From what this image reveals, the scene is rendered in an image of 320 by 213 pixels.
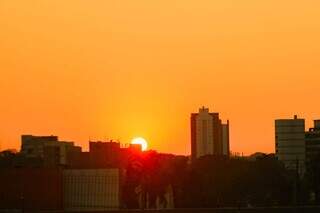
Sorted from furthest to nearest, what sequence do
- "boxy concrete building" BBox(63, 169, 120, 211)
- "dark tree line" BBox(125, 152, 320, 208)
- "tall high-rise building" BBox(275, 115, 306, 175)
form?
"tall high-rise building" BBox(275, 115, 306, 175), "boxy concrete building" BBox(63, 169, 120, 211), "dark tree line" BBox(125, 152, 320, 208)

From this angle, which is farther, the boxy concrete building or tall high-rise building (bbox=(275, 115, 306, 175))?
tall high-rise building (bbox=(275, 115, 306, 175))

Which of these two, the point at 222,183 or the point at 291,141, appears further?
the point at 291,141

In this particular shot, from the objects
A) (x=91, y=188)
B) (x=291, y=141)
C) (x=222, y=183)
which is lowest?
(x=91, y=188)

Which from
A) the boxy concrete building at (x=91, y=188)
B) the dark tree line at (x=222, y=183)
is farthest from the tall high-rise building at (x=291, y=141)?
the boxy concrete building at (x=91, y=188)

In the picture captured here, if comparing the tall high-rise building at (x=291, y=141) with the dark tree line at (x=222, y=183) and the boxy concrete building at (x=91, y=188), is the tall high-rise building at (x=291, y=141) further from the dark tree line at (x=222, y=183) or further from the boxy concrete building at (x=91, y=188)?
the boxy concrete building at (x=91, y=188)

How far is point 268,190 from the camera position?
401 feet

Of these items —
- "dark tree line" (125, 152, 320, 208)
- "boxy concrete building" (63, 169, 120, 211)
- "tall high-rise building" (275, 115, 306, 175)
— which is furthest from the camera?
"tall high-rise building" (275, 115, 306, 175)

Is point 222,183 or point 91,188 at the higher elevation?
point 222,183

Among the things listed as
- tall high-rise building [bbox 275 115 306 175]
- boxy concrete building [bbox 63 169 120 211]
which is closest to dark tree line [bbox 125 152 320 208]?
boxy concrete building [bbox 63 169 120 211]

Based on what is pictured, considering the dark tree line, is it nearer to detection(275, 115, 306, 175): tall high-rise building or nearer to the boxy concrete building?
the boxy concrete building

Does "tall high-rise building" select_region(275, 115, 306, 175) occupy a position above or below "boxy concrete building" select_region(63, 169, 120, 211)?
above

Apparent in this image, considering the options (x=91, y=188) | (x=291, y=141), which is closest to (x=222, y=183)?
(x=91, y=188)

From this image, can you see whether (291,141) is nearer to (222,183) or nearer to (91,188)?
(91,188)

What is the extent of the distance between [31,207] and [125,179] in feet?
42.1
